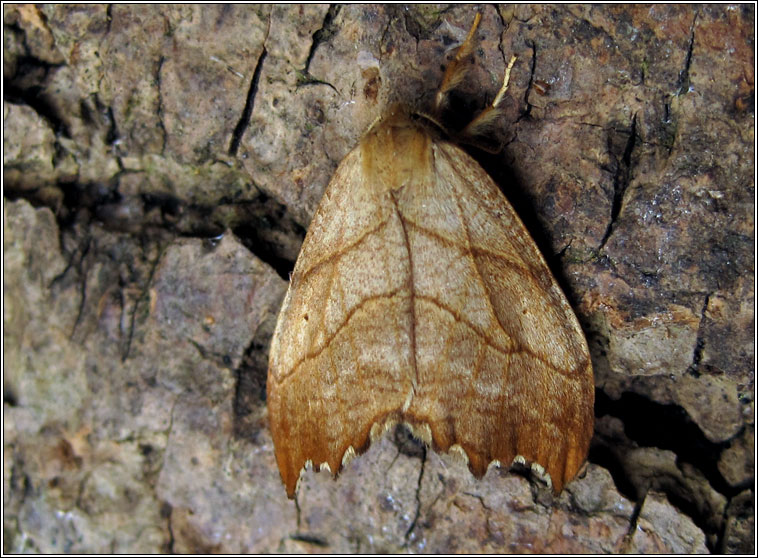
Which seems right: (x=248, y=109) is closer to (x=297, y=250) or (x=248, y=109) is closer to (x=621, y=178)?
(x=297, y=250)

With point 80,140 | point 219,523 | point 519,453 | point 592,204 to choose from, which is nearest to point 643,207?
point 592,204

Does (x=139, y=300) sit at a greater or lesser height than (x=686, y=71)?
lesser

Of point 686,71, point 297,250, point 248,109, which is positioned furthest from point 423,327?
point 686,71

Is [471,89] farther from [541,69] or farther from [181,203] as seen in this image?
[181,203]

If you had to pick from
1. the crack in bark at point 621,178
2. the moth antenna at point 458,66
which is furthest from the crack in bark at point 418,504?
the moth antenna at point 458,66

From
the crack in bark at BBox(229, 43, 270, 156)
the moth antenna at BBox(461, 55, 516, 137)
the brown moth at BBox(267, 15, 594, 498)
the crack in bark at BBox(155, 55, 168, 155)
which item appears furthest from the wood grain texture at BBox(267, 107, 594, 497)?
the crack in bark at BBox(155, 55, 168, 155)

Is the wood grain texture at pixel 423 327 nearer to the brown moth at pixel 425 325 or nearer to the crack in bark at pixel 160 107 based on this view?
the brown moth at pixel 425 325

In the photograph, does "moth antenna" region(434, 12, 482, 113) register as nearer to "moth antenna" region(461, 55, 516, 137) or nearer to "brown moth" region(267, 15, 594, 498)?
"brown moth" region(267, 15, 594, 498)
